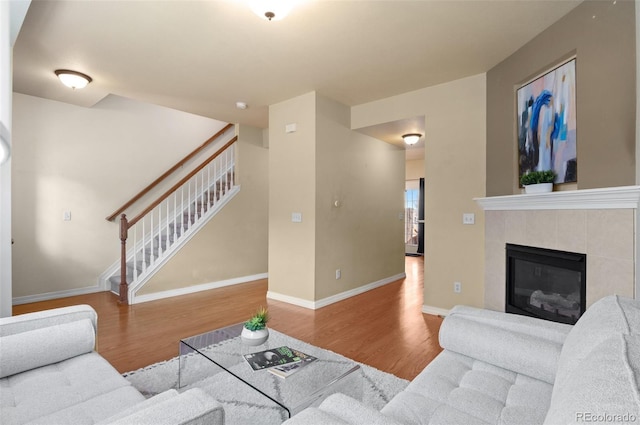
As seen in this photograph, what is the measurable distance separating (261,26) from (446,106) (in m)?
2.31

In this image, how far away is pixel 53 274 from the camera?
4547 millimetres

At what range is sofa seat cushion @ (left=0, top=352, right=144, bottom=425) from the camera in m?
1.22

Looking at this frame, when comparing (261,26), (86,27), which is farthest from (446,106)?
(86,27)

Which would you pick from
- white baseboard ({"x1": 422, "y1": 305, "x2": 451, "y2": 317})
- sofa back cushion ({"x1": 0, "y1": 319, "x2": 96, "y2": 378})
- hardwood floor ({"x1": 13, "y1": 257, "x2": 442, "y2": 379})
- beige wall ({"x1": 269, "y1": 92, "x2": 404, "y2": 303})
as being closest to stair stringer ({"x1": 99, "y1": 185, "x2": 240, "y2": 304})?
hardwood floor ({"x1": 13, "y1": 257, "x2": 442, "y2": 379})

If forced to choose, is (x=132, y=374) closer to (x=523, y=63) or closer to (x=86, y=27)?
(x=86, y=27)

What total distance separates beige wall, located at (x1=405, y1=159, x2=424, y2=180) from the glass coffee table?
776 centimetres

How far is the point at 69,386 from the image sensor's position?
1.44 m

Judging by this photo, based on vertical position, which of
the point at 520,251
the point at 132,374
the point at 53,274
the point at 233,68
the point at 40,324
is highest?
the point at 233,68

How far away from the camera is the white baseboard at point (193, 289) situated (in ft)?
14.4

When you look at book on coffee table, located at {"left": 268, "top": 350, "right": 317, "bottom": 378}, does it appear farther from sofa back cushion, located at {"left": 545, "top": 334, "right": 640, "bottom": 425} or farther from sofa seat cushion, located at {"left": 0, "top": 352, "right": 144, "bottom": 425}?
sofa back cushion, located at {"left": 545, "top": 334, "right": 640, "bottom": 425}

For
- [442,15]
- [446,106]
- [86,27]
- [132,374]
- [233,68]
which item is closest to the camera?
[132,374]

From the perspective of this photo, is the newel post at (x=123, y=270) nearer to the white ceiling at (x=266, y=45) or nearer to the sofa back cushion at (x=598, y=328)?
the white ceiling at (x=266, y=45)

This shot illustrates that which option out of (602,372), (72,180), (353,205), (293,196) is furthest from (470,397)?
(72,180)

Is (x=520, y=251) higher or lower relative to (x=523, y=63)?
lower
